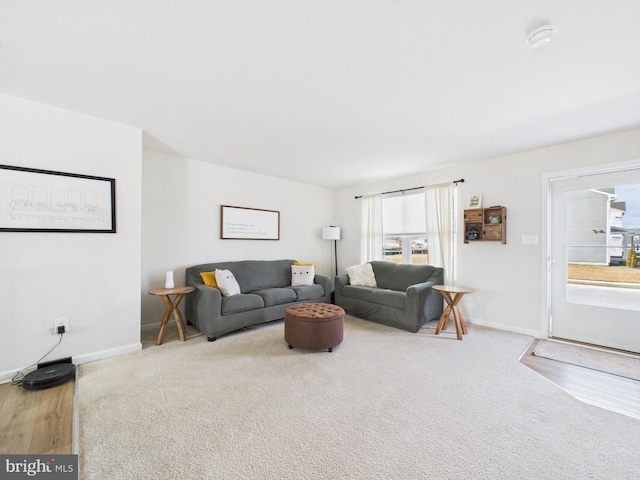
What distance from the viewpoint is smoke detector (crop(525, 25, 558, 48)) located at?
1509 mm

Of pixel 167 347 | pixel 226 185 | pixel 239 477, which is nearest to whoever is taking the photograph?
pixel 239 477

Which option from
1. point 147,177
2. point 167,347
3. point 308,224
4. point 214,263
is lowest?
point 167,347

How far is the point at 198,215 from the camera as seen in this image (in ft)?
13.5

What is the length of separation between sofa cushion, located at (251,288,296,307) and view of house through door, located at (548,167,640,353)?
135 inches

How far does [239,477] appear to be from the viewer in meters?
1.36

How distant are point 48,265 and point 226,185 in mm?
2445

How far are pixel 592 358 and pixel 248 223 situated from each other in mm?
4719

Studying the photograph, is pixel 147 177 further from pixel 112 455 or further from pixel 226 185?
pixel 112 455

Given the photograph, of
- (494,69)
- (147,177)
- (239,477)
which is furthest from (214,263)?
(494,69)

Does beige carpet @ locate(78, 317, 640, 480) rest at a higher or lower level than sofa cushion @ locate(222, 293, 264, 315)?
lower

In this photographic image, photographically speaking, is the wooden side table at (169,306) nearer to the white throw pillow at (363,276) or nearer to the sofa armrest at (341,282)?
the sofa armrest at (341,282)

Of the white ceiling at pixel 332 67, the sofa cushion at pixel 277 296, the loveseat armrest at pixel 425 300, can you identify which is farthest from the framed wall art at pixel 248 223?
the loveseat armrest at pixel 425 300

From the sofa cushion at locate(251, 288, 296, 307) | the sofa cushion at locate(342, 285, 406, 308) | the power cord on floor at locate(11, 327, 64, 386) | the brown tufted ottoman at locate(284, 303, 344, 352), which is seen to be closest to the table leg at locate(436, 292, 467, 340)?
the sofa cushion at locate(342, 285, 406, 308)

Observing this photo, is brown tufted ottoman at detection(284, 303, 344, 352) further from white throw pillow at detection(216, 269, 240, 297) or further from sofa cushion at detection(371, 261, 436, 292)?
sofa cushion at detection(371, 261, 436, 292)
